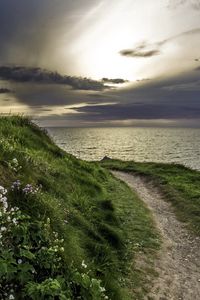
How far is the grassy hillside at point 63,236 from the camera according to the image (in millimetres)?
7172

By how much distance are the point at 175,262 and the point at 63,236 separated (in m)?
5.24

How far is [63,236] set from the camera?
11.1 m

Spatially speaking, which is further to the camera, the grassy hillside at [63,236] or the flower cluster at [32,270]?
the grassy hillside at [63,236]

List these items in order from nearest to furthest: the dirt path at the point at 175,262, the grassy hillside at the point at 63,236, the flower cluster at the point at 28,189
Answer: the grassy hillside at the point at 63,236
the flower cluster at the point at 28,189
the dirt path at the point at 175,262

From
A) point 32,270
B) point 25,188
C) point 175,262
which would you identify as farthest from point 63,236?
→ point 175,262

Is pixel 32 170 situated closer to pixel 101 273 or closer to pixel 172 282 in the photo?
pixel 101 273

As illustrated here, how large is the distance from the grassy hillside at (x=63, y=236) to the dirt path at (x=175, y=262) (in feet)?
1.52

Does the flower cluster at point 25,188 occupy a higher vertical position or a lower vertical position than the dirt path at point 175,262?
higher

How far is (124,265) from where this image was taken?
41.4 ft

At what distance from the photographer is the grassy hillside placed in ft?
23.5

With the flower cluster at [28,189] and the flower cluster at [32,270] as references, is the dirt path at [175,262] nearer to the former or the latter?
the flower cluster at [32,270]

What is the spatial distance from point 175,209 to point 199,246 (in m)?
6.45

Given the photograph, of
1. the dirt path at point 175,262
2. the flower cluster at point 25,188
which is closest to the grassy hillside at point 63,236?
the flower cluster at point 25,188

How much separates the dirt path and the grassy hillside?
1.52 ft
